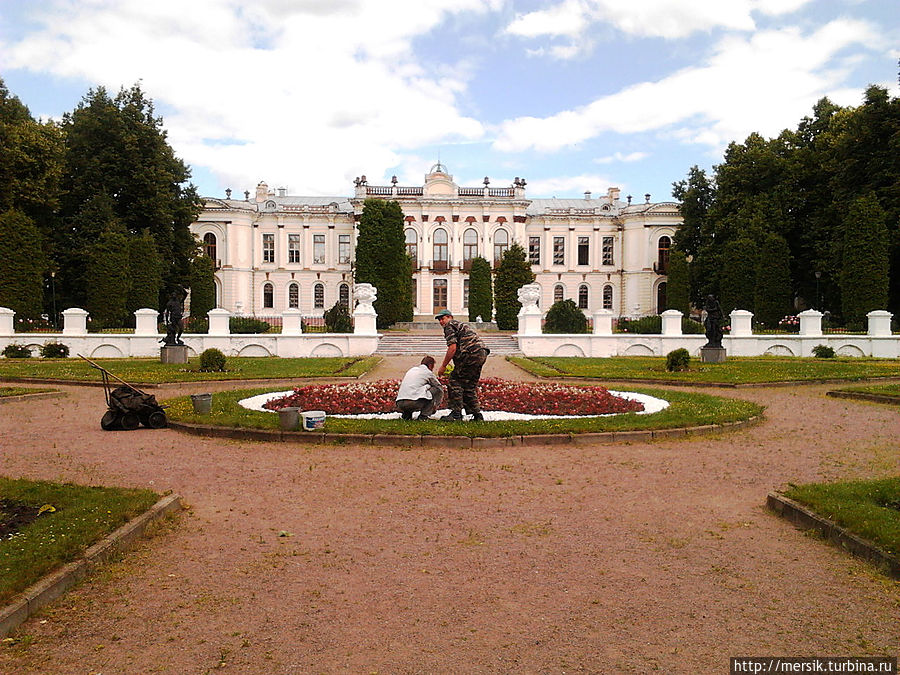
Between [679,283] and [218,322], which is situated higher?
[679,283]

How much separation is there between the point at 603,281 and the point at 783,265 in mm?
19864

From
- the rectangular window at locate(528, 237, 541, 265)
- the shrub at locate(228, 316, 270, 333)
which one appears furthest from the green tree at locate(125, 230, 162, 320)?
the rectangular window at locate(528, 237, 541, 265)

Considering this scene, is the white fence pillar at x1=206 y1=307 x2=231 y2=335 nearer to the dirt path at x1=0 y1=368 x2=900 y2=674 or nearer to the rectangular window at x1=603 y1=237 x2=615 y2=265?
the dirt path at x1=0 y1=368 x2=900 y2=674

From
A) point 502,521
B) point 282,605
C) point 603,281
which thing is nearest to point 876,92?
point 603,281

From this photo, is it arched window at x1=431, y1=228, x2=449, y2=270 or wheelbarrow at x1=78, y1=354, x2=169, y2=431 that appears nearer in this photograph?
wheelbarrow at x1=78, y1=354, x2=169, y2=431

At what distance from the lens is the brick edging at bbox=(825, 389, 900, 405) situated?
41.6ft

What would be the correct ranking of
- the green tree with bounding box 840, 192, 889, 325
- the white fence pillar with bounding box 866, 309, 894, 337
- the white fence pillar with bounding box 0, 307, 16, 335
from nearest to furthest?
1. the white fence pillar with bounding box 0, 307, 16, 335
2. the white fence pillar with bounding box 866, 309, 894, 337
3. the green tree with bounding box 840, 192, 889, 325

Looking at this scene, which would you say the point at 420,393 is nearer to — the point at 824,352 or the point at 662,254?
the point at 824,352

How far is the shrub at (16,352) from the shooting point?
23516 millimetres

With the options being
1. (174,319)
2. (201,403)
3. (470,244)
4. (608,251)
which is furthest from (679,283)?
(201,403)

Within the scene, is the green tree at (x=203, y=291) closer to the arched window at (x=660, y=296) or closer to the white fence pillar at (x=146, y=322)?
the white fence pillar at (x=146, y=322)

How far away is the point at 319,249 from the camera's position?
57562 mm

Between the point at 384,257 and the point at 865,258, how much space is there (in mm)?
27952

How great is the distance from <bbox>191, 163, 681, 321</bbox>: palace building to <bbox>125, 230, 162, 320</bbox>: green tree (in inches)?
686
